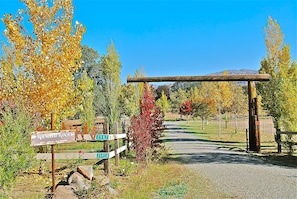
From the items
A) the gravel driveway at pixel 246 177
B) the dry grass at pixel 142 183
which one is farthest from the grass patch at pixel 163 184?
the gravel driveway at pixel 246 177

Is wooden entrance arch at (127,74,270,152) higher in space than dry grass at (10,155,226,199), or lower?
higher

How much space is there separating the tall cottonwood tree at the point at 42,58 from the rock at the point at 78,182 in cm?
323

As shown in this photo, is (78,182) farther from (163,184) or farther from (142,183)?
(163,184)

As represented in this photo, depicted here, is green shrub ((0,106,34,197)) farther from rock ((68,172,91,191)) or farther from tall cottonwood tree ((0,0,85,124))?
tall cottonwood tree ((0,0,85,124))

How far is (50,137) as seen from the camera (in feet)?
21.3

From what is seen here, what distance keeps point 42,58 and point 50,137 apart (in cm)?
387

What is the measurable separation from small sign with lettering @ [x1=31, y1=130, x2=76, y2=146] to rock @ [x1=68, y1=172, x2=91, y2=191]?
0.80 metres

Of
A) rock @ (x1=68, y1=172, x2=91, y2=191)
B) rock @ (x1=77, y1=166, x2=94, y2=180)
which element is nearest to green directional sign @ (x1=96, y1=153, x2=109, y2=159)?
rock @ (x1=77, y1=166, x2=94, y2=180)

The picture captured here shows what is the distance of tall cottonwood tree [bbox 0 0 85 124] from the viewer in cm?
950

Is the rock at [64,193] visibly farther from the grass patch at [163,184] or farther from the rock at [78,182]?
the grass patch at [163,184]

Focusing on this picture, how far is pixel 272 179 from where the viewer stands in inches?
331

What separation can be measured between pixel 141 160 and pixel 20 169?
17.9 feet

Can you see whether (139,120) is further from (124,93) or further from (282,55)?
(124,93)

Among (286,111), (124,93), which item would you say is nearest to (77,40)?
(286,111)
